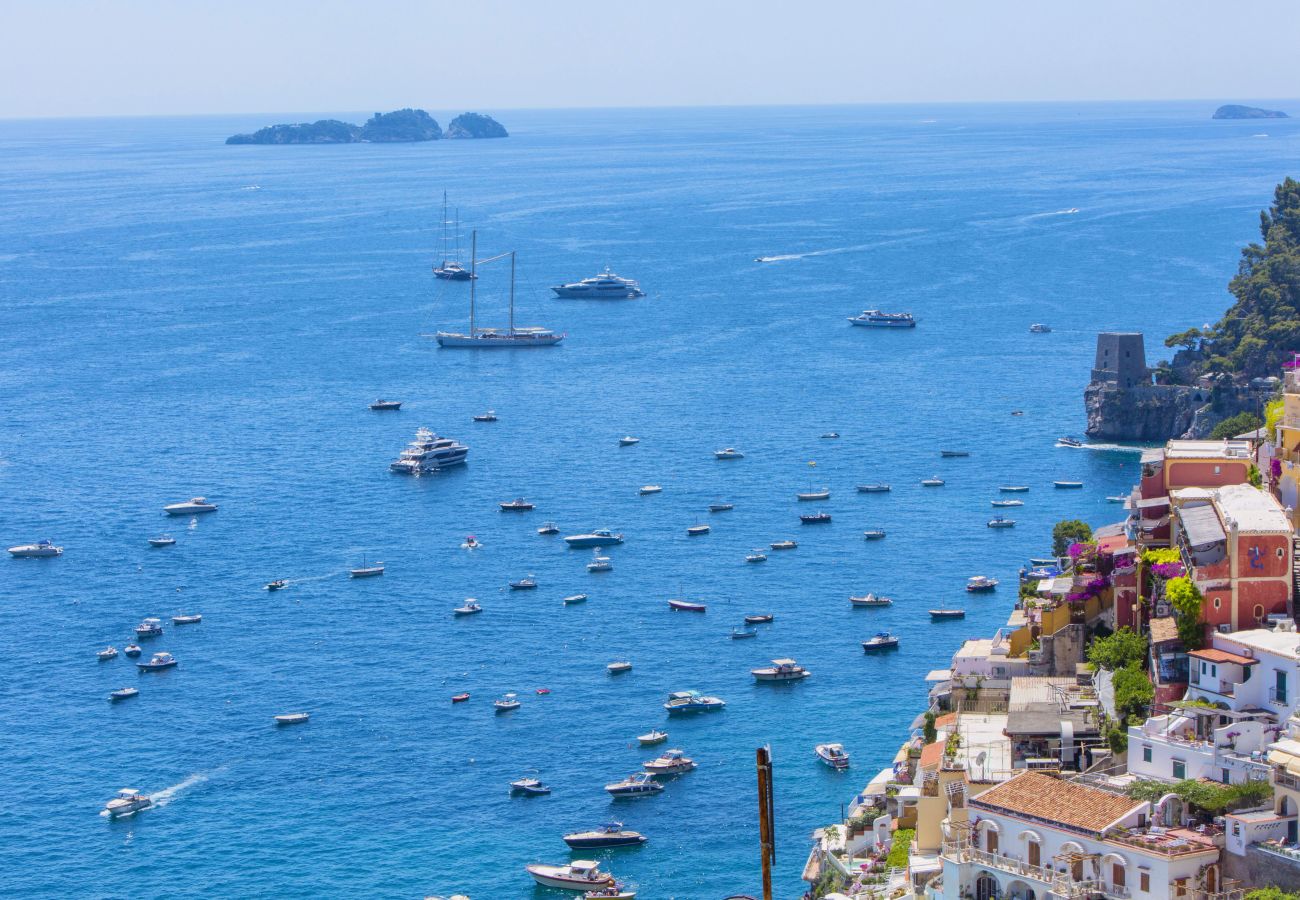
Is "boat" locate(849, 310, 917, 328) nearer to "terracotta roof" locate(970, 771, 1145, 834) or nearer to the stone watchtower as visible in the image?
the stone watchtower

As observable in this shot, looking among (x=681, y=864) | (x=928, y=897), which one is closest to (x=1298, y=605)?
(x=928, y=897)

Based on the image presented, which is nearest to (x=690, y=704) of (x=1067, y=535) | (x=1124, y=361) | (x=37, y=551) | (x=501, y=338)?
(x=1067, y=535)

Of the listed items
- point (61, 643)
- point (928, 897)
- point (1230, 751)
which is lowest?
point (61, 643)

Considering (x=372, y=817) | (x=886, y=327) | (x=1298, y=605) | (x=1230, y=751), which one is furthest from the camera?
(x=886, y=327)

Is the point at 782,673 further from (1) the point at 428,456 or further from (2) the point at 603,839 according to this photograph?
(1) the point at 428,456

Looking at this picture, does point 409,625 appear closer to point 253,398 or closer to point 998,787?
point 998,787

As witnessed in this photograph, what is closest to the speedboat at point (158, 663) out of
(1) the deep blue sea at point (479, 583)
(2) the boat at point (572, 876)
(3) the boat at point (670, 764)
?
(1) the deep blue sea at point (479, 583)
